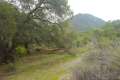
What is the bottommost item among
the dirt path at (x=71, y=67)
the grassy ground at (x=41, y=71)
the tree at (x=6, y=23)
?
the grassy ground at (x=41, y=71)

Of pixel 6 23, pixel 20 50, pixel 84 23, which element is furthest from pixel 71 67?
pixel 84 23

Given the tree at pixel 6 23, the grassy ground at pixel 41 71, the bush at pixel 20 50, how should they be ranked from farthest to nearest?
1. the bush at pixel 20 50
2. the tree at pixel 6 23
3. the grassy ground at pixel 41 71

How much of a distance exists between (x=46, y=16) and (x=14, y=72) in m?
7.19

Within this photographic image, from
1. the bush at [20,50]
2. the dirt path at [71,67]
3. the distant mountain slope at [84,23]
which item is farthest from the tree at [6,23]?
the distant mountain slope at [84,23]

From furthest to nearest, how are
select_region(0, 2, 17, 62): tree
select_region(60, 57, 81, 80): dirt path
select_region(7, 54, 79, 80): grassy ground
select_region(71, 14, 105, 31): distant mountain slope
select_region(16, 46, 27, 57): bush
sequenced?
select_region(71, 14, 105, 31): distant mountain slope
select_region(16, 46, 27, 57): bush
select_region(0, 2, 17, 62): tree
select_region(7, 54, 79, 80): grassy ground
select_region(60, 57, 81, 80): dirt path

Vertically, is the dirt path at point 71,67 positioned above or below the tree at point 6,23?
below

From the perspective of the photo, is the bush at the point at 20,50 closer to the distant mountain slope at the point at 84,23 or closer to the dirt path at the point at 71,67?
the dirt path at the point at 71,67

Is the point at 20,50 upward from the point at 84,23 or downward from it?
downward

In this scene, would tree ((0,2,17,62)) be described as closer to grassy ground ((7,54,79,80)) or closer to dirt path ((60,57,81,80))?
grassy ground ((7,54,79,80))

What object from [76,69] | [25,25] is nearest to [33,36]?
[25,25]

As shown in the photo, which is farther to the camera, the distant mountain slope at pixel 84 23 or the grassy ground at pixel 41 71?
the distant mountain slope at pixel 84 23

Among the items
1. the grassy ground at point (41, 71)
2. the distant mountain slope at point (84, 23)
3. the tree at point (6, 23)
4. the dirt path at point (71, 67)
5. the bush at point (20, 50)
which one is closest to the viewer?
the dirt path at point (71, 67)

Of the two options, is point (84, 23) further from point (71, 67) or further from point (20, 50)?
point (71, 67)

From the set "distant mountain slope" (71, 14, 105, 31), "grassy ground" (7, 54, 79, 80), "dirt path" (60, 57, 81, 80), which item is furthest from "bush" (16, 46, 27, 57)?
"distant mountain slope" (71, 14, 105, 31)
